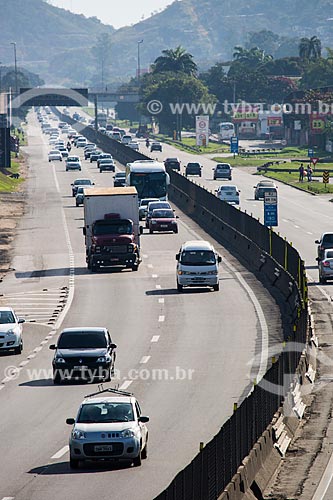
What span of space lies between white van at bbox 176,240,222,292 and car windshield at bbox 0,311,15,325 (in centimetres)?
1495

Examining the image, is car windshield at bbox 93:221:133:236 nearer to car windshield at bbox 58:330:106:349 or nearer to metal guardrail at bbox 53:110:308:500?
metal guardrail at bbox 53:110:308:500

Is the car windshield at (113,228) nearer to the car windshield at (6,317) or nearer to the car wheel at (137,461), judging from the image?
the car windshield at (6,317)

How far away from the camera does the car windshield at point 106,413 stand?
25781mm

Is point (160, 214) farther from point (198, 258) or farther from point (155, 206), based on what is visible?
point (198, 258)

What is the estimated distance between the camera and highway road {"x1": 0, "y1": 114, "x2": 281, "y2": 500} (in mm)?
25719

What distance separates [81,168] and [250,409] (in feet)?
448

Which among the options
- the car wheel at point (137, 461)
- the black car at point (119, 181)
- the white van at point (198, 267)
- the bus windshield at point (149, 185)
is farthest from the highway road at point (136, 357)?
the black car at point (119, 181)

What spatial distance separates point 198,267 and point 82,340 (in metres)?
20.5

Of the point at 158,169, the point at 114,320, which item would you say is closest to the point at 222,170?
the point at 158,169

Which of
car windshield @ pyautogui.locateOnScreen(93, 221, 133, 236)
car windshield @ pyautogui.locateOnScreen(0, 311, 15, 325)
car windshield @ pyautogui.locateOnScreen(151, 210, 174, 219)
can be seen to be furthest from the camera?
Answer: car windshield @ pyautogui.locateOnScreen(151, 210, 174, 219)

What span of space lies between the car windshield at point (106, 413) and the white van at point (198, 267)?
31.1 metres

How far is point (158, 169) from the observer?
92375mm

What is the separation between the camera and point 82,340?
1463 inches

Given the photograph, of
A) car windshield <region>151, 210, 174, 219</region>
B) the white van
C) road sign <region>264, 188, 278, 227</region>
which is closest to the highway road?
the white van
